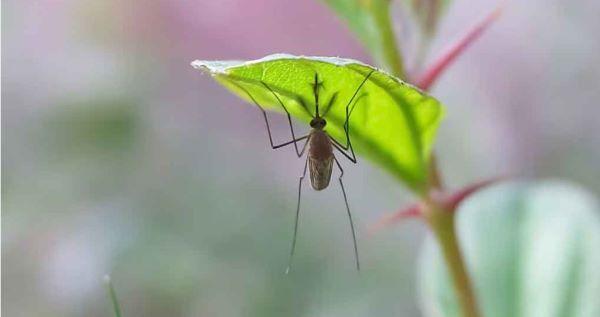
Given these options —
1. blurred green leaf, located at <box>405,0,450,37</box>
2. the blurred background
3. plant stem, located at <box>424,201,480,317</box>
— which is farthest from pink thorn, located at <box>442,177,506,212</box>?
the blurred background

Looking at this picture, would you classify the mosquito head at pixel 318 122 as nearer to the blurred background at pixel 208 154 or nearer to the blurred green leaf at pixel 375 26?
the blurred green leaf at pixel 375 26

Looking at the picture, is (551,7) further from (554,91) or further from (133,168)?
(133,168)

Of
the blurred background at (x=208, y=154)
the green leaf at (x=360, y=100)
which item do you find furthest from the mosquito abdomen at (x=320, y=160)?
the blurred background at (x=208, y=154)

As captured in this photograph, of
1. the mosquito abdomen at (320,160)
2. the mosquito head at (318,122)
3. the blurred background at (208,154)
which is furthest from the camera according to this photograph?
the blurred background at (208,154)

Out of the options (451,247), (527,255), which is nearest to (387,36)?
(451,247)

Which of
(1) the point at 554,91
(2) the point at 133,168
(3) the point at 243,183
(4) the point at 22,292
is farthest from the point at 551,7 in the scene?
(4) the point at 22,292

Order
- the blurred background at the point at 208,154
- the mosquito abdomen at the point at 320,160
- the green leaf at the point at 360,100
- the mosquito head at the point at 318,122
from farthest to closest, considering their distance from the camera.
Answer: the blurred background at the point at 208,154, the mosquito abdomen at the point at 320,160, the mosquito head at the point at 318,122, the green leaf at the point at 360,100

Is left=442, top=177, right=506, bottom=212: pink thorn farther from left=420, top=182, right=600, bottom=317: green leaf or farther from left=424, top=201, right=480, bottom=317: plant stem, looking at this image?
left=420, top=182, right=600, bottom=317: green leaf
